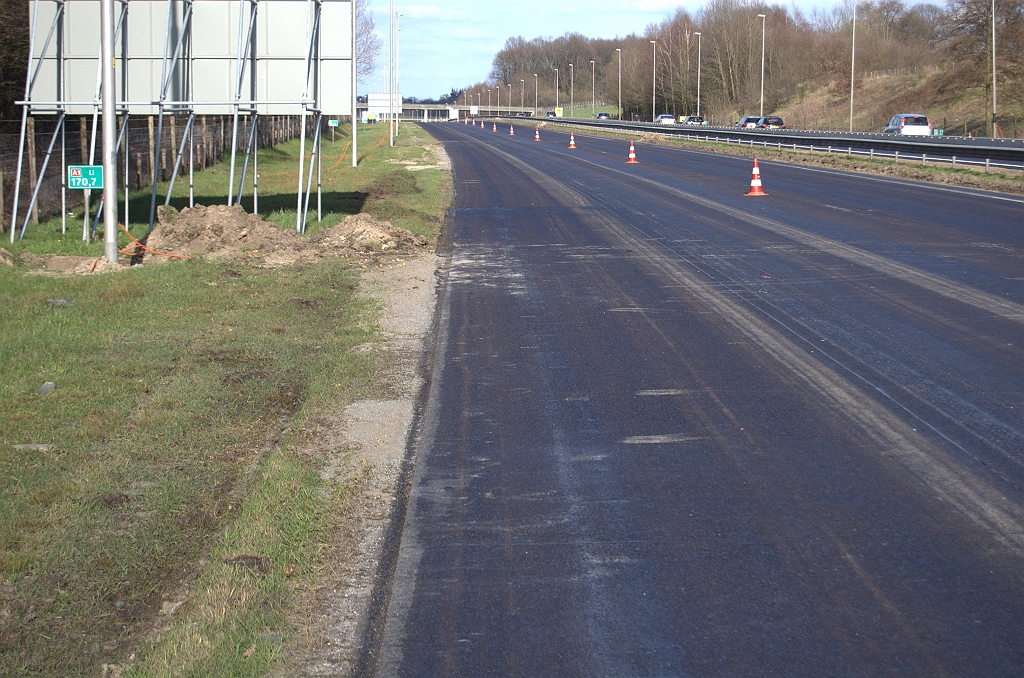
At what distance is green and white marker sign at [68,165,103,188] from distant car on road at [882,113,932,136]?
49633 mm

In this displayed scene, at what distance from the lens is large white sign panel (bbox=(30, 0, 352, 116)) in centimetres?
1967

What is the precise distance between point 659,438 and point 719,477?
85 cm

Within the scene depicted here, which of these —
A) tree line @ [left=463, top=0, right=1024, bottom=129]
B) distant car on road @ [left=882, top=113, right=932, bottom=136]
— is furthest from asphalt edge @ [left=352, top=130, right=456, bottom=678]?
tree line @ [left=463, top=0, right=1024, bottom=129]

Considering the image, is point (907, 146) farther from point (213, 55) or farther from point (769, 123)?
point (769, 123)

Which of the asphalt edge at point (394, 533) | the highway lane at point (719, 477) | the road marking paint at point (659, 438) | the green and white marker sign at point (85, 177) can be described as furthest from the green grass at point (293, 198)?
the road marking paint at point (659, 438)

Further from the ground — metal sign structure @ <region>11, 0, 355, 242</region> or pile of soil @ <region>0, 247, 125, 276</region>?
metal sign structure @ <region>11, 0, 355, 242</region>

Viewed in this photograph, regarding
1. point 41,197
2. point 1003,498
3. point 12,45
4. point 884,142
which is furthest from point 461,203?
point 884,142

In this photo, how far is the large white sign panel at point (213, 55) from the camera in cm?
1967

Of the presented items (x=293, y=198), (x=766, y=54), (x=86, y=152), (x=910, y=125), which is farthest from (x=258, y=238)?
(x=766, y=54)

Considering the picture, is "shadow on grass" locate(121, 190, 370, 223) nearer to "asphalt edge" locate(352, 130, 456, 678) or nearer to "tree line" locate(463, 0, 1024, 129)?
"asphalt edge" locate(352, 130, 456, 678)

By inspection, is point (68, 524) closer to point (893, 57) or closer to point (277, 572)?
point (277, 572)

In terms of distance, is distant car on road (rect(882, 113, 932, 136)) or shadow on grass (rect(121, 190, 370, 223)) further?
distant car on road (rect(882, 113, 932, 136))

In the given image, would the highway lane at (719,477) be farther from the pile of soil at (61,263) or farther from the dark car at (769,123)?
the dark car at (769,123)

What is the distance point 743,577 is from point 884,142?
45315 mm
